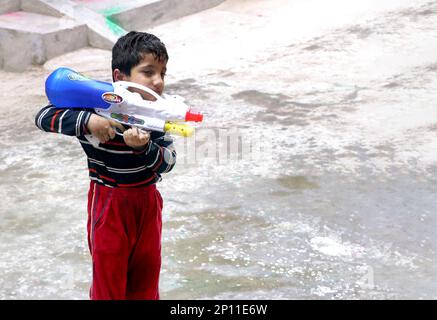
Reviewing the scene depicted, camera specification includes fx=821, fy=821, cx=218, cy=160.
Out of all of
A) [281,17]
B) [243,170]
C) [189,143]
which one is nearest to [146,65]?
[243,170]

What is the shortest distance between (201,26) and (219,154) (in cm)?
309

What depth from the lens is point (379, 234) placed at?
3777 mm

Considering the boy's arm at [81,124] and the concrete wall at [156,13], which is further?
the concrete wall at [156,13]

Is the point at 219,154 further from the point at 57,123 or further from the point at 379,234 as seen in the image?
the point at 57,123

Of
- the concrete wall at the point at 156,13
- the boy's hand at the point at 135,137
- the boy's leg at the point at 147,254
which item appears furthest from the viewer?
the concrete wall at the point at 156,13

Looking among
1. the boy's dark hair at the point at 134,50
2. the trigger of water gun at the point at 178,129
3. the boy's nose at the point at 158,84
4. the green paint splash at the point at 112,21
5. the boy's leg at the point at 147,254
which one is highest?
the boy's dark hair at the point at 134,50

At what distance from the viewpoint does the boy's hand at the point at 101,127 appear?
98.5 inches

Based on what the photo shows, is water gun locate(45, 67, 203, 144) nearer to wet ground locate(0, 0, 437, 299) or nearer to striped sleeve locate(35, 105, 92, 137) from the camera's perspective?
striped sleeve locate(35, 105, 92, 137)

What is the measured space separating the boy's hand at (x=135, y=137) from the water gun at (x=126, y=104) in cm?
6

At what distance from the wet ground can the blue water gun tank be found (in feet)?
3.45

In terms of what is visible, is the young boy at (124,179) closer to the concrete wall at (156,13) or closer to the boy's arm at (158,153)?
the boy's arm at (158,153)

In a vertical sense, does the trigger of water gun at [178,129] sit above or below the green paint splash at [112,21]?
above

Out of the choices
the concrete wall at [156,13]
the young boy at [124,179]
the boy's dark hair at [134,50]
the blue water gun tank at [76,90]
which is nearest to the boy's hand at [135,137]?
the young boy at [124,179]

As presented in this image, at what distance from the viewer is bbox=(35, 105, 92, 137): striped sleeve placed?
2506 millimetres
